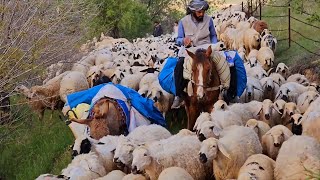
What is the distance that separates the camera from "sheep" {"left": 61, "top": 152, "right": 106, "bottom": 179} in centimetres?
746

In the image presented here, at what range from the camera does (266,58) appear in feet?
49.9

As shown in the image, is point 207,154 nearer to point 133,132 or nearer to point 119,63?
point 133,132

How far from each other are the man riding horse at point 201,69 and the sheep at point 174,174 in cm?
208

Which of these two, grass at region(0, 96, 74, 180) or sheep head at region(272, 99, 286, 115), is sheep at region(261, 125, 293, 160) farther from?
grass at region(0, 96, 74, 180)

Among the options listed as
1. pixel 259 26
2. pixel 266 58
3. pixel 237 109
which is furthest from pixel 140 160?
pixel 259 26

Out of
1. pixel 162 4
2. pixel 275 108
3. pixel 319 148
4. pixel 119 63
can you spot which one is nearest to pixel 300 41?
pixel 119 63

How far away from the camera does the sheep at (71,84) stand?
13414 mm

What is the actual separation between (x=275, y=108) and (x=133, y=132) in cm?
238

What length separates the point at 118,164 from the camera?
7.67 metres

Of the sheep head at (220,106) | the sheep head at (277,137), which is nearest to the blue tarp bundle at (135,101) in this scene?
the sheep head at (220,106)

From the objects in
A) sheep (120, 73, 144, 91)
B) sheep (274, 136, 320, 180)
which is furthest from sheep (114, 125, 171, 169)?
sheep (120, 73, 144, 91)

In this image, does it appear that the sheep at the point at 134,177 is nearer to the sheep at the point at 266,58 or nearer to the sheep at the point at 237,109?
the sheep at the point at 237,109

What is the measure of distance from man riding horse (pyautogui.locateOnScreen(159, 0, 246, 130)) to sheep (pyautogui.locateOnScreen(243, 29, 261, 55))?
764 cm

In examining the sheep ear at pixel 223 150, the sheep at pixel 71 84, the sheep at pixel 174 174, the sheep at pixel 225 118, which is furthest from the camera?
the sheep at pixel 71 84
